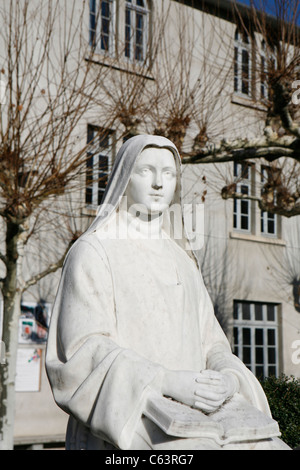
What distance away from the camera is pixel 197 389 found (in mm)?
2434

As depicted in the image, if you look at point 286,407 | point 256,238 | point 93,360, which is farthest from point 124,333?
point 256,238

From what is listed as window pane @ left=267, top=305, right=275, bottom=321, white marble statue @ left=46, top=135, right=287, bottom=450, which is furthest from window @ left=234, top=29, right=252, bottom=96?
white marble statue @ left=46, top=135, right=287, bottom=450

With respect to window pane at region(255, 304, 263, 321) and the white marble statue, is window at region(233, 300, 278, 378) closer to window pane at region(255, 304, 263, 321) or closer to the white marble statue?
window pane at region(255, 304, 263, 321)

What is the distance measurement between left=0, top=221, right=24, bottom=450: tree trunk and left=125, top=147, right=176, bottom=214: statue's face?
16.6 ft

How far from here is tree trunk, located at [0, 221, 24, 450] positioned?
8070 mm

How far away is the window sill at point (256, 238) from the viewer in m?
14.6

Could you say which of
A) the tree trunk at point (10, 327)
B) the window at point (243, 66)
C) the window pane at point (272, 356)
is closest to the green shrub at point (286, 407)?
the tree trunk at point (10, 327)

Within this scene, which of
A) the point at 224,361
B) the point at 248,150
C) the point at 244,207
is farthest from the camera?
the point at 244,207

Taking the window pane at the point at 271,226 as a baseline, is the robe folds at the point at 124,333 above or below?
below

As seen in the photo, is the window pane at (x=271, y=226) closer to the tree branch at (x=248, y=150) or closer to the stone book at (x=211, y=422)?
A: the tree branch at (x=248, y=150)

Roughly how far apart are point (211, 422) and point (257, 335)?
1325cm

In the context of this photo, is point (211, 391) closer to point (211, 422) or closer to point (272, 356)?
point (211, 422)

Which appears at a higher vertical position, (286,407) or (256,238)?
(256,238)

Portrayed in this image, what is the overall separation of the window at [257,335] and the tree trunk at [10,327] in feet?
24.5
